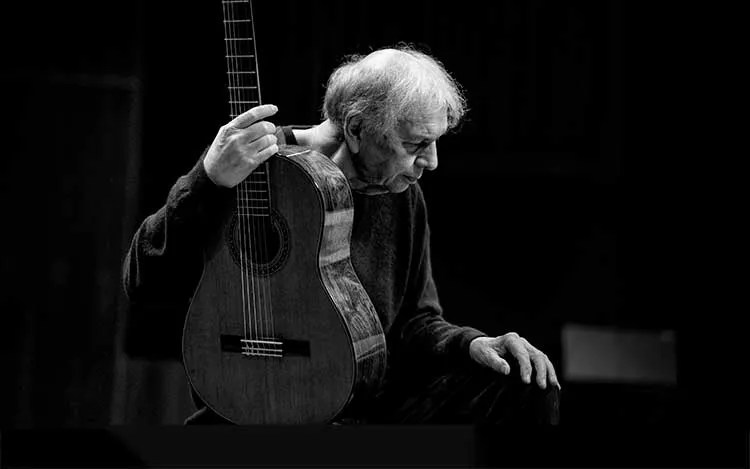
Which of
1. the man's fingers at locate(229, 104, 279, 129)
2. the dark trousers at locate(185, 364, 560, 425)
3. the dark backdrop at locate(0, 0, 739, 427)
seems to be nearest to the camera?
the man's fingers at locate(229, 104, 279, 129)

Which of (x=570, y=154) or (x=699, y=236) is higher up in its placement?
(x=570, y=154)

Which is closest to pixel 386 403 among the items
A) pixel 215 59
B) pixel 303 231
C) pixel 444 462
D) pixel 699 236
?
pixel 444 462

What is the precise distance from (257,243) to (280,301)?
11cm

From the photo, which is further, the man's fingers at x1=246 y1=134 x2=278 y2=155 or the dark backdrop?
the dark backdrop

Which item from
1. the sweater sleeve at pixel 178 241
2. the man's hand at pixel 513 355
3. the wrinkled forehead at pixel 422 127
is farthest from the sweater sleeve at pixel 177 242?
the man's hand at pixel 513 355

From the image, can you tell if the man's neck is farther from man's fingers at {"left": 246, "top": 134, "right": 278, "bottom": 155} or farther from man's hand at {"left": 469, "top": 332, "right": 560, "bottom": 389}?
man's hand at {"left": 469, "top": 332, "right": 560, "bottom": 389}

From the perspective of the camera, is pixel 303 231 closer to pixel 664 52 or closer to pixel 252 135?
pixel 252 135

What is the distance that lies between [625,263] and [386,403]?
36.0 inches

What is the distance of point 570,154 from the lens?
2232 millimetres

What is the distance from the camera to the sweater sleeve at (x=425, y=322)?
5.68ft

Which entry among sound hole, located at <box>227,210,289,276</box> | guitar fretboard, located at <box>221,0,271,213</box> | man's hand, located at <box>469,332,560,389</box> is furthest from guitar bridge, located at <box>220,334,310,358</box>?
man's hand, located at <box>469,332,560,389</box>

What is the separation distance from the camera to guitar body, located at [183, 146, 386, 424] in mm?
1552

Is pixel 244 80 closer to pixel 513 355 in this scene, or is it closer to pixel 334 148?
pixel 334 148

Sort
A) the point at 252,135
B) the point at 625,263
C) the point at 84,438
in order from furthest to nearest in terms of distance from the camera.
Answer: the point at 625,263 < the point at 84,438 < the point at 252,135
